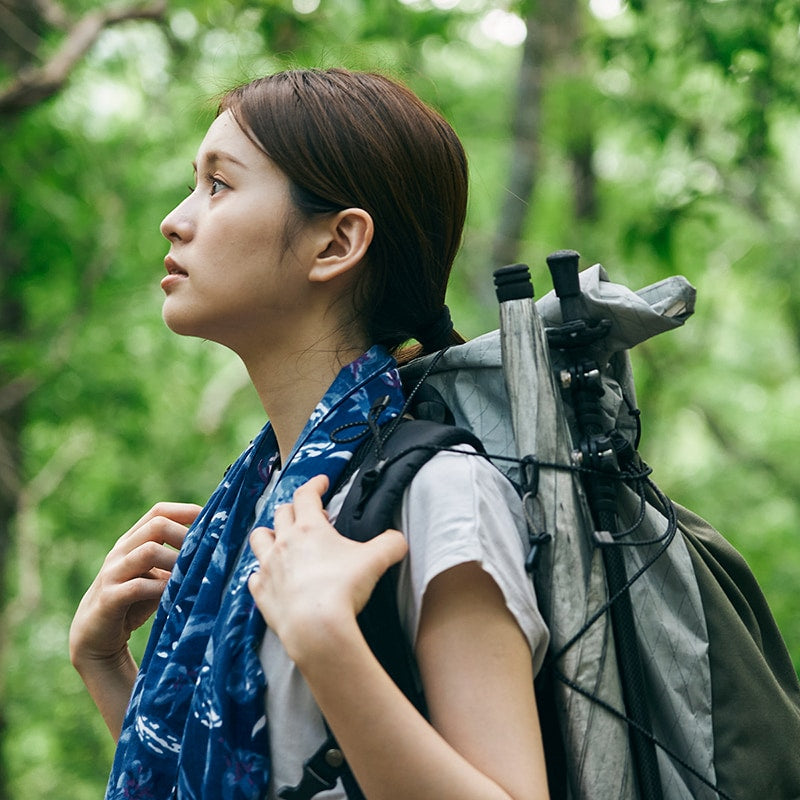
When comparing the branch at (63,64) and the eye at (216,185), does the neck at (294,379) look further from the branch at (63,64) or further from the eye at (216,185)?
the branch at (63,64)

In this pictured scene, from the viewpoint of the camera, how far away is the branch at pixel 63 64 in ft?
16.1

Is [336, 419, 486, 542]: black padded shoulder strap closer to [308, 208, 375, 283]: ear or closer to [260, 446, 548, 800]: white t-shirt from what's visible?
[260, 446, 548, 800]: white t-shirt

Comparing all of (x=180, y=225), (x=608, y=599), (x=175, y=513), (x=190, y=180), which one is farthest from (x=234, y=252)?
(x=190, y=180)

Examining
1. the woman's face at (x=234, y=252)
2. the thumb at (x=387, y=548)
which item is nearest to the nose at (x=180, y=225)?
the woman's face at (x=234, y=252)

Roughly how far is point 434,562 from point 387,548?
0.22 feet

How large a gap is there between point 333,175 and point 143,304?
6778mm

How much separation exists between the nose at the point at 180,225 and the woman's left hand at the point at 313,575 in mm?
570

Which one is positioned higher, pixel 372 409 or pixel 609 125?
pixel 609 125

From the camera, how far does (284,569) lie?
137 centimetres

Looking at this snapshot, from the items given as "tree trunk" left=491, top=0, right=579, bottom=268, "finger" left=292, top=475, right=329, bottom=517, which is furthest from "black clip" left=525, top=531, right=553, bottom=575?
"tree trunk" left=491, top=0, right=579, bottom=268

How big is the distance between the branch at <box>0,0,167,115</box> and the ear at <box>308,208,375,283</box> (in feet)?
12.0

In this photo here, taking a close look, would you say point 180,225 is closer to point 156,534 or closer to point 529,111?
point 156,534

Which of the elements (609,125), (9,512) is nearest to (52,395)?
(9,512)

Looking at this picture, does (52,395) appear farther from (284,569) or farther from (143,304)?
(284,569)
